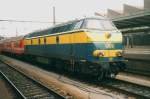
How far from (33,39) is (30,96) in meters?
13.5

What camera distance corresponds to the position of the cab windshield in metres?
14.4

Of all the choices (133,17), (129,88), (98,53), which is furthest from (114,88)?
(133,17)

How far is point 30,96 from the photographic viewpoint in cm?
1175

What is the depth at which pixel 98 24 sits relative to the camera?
1468 centimetres

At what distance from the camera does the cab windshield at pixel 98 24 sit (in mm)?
14375

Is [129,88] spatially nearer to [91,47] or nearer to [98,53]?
[98,53]

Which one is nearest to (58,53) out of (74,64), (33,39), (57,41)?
(57,41)

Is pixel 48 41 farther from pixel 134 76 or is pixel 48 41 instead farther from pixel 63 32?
pixel 134 76

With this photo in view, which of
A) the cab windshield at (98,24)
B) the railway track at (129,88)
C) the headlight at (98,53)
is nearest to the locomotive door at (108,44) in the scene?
the headlight at (98,53)

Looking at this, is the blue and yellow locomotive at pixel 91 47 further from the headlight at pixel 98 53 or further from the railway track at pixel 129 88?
the railway track at pixel 129 88

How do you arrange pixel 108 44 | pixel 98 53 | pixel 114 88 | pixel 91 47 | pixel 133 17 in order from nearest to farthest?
pixel 114 88 → pixel 98 53 → pixel 91 47 → pixel 108 44 → pixel 133 17

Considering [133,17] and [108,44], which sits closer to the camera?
[108,44]

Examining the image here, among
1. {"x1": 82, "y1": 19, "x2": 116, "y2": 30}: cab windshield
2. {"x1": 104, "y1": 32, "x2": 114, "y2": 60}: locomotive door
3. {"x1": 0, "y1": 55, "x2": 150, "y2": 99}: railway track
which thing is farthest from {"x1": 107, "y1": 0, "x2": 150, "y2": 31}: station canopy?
{"x1": 0, "y1": 55, "x2": 150, "y2": 99}: railway track

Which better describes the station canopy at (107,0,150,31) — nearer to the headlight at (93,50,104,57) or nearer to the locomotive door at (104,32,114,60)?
the locomotive door at (104,32,114,60)
